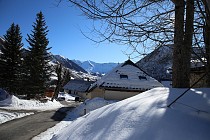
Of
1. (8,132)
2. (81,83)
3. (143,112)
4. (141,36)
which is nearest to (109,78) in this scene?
(8,132)

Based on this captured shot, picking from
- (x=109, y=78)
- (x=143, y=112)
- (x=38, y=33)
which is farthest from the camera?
(x=38, y=33)

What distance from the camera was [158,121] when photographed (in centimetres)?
314

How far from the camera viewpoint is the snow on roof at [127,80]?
26.7m

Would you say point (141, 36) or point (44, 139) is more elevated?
point (141, 36)

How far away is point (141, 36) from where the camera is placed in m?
5.44

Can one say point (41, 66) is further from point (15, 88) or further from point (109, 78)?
point (109, 78)

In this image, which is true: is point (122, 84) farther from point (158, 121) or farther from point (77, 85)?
point (77, 85)

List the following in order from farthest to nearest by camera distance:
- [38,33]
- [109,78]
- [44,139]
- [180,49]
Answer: [38,33]
[109,78]
[44,139]
[180,49]

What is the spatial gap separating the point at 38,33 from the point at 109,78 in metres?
13.3

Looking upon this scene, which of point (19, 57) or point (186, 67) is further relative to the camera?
point (19, 57)

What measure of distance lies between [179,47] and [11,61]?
29.5 m

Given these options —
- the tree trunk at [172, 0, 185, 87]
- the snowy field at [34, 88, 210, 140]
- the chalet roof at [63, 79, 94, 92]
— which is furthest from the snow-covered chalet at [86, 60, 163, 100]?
the chalet roof at [63, 79, 94, 92]

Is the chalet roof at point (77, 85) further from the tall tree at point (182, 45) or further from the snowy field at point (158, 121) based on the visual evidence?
the snowy field at point (158, 121)

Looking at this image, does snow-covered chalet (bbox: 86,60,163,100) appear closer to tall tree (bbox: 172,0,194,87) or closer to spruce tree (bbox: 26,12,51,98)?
spruce tree (bbox: 26,12,51,98)
